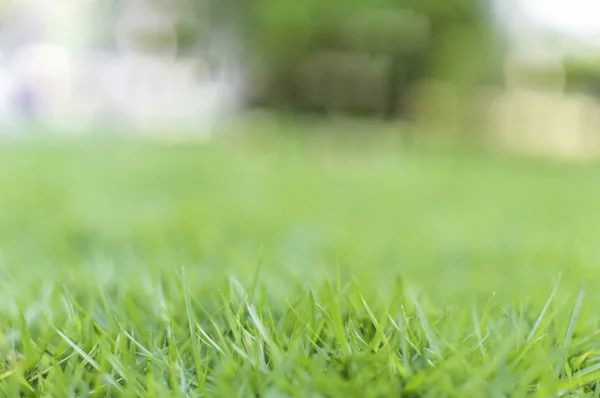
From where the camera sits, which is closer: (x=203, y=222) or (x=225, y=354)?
(x=225, y=354)

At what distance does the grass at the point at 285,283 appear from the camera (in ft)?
2.01

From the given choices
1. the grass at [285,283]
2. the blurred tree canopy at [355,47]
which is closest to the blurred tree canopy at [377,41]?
the blurred tree canopy at [355,47]

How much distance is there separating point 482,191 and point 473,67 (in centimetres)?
988

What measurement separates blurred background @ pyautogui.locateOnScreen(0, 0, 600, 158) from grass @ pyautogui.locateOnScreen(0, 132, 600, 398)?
25.2 ft

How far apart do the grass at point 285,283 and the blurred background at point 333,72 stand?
7689mm

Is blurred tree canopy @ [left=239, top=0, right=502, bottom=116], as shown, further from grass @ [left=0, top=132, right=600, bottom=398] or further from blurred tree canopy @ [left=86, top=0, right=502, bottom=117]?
grass @ [left=0, top=132, right=600, bottom=398]

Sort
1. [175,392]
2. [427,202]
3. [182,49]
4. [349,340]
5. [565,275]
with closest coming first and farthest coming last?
1. [175,392]
2. [349,340]
3. [565,275]
4. [427,202]
5. [182,49]

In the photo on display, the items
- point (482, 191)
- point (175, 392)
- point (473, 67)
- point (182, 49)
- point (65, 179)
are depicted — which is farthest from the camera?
point (182, 49)

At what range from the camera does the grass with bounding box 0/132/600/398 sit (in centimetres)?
61

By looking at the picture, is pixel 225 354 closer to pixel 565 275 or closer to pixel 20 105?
pixel 565 275

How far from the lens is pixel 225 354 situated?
642 millimetres

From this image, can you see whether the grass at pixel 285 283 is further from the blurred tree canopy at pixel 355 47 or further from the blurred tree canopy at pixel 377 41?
the blurred tree canopy at pixel 355 47

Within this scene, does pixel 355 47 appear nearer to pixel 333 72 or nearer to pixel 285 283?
pixel 333 72

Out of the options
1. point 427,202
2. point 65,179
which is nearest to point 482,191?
point 427,202
